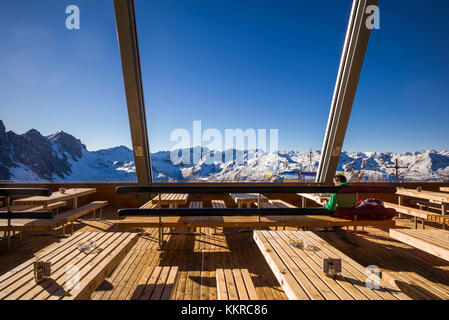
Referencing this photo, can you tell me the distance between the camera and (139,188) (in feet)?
6.45

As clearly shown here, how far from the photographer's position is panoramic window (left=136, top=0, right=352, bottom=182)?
5.07 meters

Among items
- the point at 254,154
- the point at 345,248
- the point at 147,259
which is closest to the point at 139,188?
the point at 147,259

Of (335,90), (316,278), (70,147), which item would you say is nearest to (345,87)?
(335,90)

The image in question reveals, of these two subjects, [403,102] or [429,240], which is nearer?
[429,240]

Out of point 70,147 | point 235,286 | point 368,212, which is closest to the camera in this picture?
point 235,286

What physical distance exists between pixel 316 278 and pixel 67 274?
1.53m

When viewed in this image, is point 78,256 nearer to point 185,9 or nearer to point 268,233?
point 268,233

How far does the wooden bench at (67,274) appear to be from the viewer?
1096 mm

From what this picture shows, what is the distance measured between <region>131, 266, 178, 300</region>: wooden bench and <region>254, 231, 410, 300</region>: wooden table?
2.52ft
